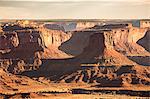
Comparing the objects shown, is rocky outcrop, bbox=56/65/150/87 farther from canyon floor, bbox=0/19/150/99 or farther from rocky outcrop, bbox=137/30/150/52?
rocky outcrop, bbox=137/30/150/52

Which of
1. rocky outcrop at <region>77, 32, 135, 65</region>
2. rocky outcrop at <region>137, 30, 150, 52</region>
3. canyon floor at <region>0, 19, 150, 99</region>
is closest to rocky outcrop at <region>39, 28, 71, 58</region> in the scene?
canyon floor at <region>0, 19, 150, 99</region>

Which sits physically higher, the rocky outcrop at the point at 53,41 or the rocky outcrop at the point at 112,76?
the rocky outcrop at the point at 53,41

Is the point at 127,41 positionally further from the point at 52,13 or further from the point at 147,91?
the point at 52,13

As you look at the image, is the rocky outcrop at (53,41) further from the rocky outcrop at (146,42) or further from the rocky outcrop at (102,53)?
the rocky outcrop at (146,42)

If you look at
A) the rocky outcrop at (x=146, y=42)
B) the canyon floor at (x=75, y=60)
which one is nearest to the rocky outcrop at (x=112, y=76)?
the canyon floor at (x=75, y=60)

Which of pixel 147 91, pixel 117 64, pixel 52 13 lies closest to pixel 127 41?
pixel 117 64

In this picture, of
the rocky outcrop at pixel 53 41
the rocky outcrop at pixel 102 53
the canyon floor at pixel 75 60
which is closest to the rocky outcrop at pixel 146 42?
the canyon floor at pixel 75 60

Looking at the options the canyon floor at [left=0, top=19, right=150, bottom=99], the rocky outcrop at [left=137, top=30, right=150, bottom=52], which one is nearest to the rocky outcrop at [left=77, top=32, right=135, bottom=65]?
the canyon floor at [left=0, top=19, right=150, bottom=99]

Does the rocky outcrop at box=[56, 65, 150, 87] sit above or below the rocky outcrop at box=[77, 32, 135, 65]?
below
